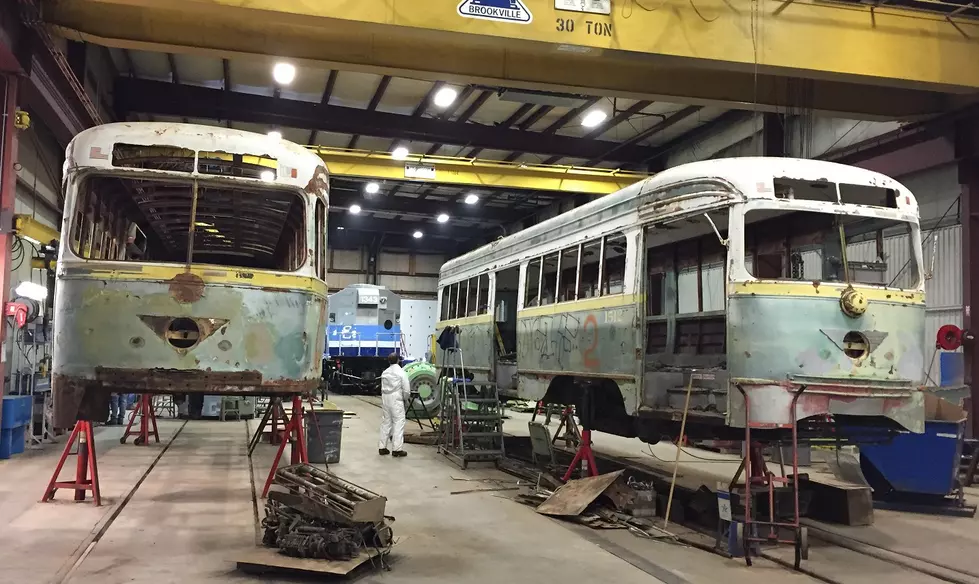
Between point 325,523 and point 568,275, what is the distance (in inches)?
209

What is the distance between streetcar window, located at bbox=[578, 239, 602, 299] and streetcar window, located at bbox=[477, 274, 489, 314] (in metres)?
3.09

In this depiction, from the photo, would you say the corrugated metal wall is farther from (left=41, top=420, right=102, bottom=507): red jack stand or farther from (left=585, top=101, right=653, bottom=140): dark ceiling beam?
(left=41, top=420, right=102, bottom=507): red jack stand

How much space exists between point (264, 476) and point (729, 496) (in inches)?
237

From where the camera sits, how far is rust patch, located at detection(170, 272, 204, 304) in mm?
6270

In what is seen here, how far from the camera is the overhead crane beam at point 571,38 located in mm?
8438

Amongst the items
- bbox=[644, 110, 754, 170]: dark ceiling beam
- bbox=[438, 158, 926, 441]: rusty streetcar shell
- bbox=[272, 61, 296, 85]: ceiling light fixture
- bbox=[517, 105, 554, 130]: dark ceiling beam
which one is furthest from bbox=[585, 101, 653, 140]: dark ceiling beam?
bbox=[272, 61, 296, 85]: ceiling light fixture

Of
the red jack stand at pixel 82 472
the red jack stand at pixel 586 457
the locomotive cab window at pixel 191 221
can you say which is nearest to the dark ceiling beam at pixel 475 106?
the locomotive cab window at pixel 191 221

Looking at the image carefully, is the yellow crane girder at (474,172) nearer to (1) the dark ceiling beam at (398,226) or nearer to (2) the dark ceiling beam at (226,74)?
(2) the dark ceiling beam at (226,74)

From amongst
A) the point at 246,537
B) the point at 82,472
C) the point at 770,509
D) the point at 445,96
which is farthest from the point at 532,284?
the point at 82,472

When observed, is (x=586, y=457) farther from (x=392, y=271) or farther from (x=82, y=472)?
(x=392, y=271)

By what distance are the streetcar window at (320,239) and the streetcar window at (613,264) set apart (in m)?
3.27

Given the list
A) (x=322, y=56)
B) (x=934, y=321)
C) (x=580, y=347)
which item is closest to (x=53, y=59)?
(x=322, y=56)

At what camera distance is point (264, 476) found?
9641 mm

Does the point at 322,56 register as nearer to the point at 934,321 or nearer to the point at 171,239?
the point at 171,239
